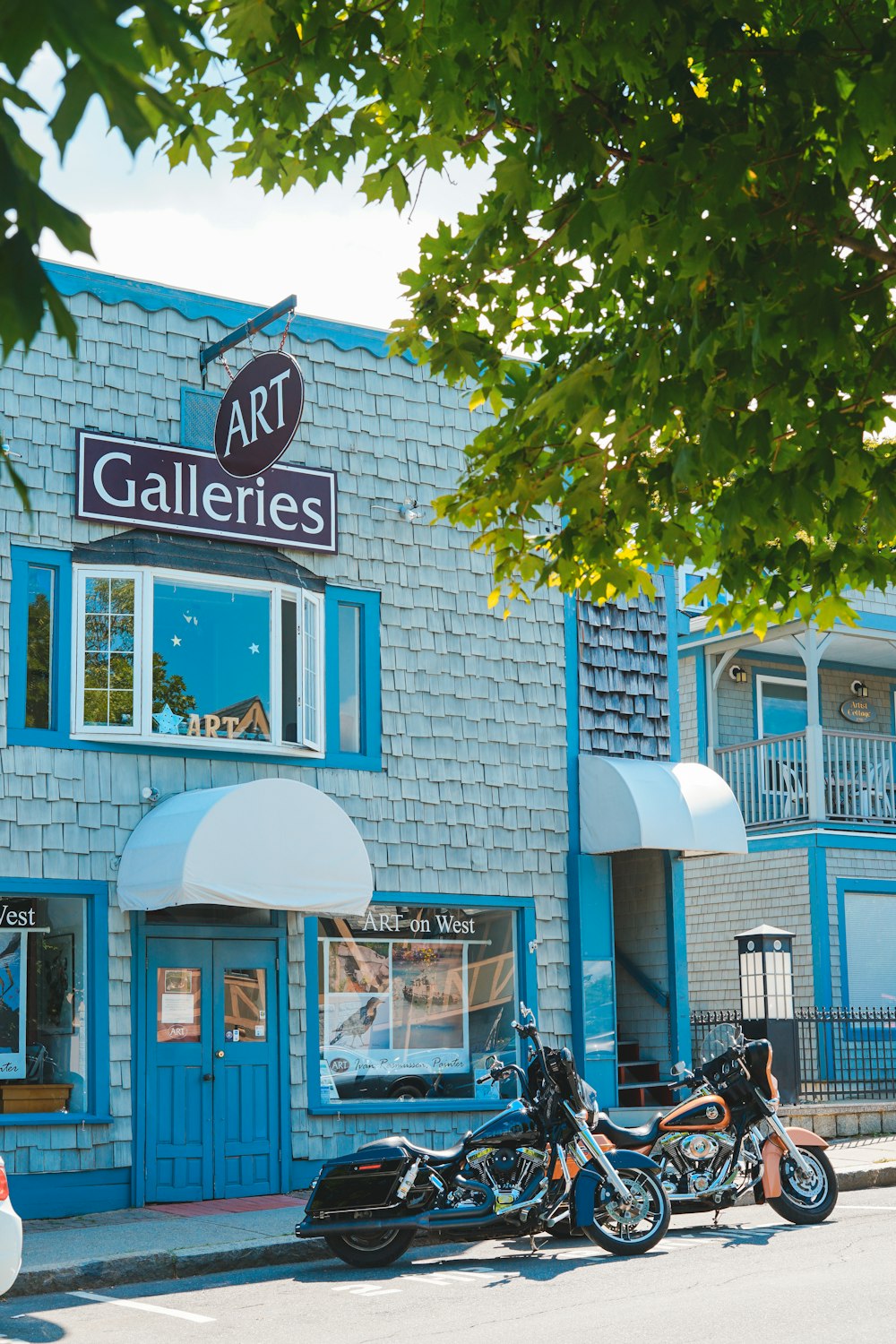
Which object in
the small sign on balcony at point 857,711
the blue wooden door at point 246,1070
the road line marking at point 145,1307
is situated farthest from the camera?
the small sign on balcony at point 857,711

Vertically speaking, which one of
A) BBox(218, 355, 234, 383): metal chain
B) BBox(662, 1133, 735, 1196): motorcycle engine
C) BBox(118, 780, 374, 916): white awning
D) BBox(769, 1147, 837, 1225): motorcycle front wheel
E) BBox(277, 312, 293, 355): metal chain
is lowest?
BBox(769, 1147, 837, 1225): motorcycle front wheel

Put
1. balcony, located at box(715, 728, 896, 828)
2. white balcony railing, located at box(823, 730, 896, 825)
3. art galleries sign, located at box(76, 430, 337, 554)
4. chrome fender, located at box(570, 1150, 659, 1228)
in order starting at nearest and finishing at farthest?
1. chrome fender, located at box(570, 1150, 659, 1228)
2. art galleries sign, located at box(76, 430, 337, 554)
3. balcony, located at box(715, 728, 896, 828)
4. white balcony railing, located at box(823, 730, 896, 825)

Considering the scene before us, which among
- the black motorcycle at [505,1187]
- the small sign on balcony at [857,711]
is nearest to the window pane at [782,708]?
the small sign on balcony at [857,711]

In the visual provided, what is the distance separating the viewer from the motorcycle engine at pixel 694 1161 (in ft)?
36.5

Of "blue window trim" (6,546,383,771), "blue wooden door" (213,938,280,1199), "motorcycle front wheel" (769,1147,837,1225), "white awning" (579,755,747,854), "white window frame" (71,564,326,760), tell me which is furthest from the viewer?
"white awning" (579,755,747,854)

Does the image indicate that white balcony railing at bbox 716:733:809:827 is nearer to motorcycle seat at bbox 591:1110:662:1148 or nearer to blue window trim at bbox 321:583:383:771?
blue window trim at bbox 321:583:383:771

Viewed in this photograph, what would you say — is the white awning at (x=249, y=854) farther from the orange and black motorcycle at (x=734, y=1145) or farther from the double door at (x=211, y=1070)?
the orange and black motorcycle at (x=734, y=1145)

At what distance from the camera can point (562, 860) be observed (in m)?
15.8

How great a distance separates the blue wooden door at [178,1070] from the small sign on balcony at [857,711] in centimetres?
1331

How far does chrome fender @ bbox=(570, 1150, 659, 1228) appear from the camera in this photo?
10.3 m

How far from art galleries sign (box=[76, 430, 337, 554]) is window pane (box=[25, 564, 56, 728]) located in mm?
653

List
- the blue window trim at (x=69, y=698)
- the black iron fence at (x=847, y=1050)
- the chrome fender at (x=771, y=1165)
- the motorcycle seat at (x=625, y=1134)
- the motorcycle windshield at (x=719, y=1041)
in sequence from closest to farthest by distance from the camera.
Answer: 1. the motorcycle seat at (x=625, y=1134)
2. the chrome fender at (x=771, y=1165)
3. the motorcycle windshield at (x=719, y=1041)
4. the blue window trim at (x=69, y=698)
5. the black iron fence at (x=847, y=1050)

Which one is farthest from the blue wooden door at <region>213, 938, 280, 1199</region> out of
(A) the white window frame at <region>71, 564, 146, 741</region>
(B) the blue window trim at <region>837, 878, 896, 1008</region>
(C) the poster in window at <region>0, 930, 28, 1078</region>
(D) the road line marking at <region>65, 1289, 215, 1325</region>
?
(B) the blue window trim at <region>837, 878, 896, 1008</region>

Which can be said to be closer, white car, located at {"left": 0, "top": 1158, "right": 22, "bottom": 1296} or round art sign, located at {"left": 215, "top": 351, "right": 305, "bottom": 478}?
white car, located at {"left": 0, "top": 1158, "right": 22, "bottom": 1296}
